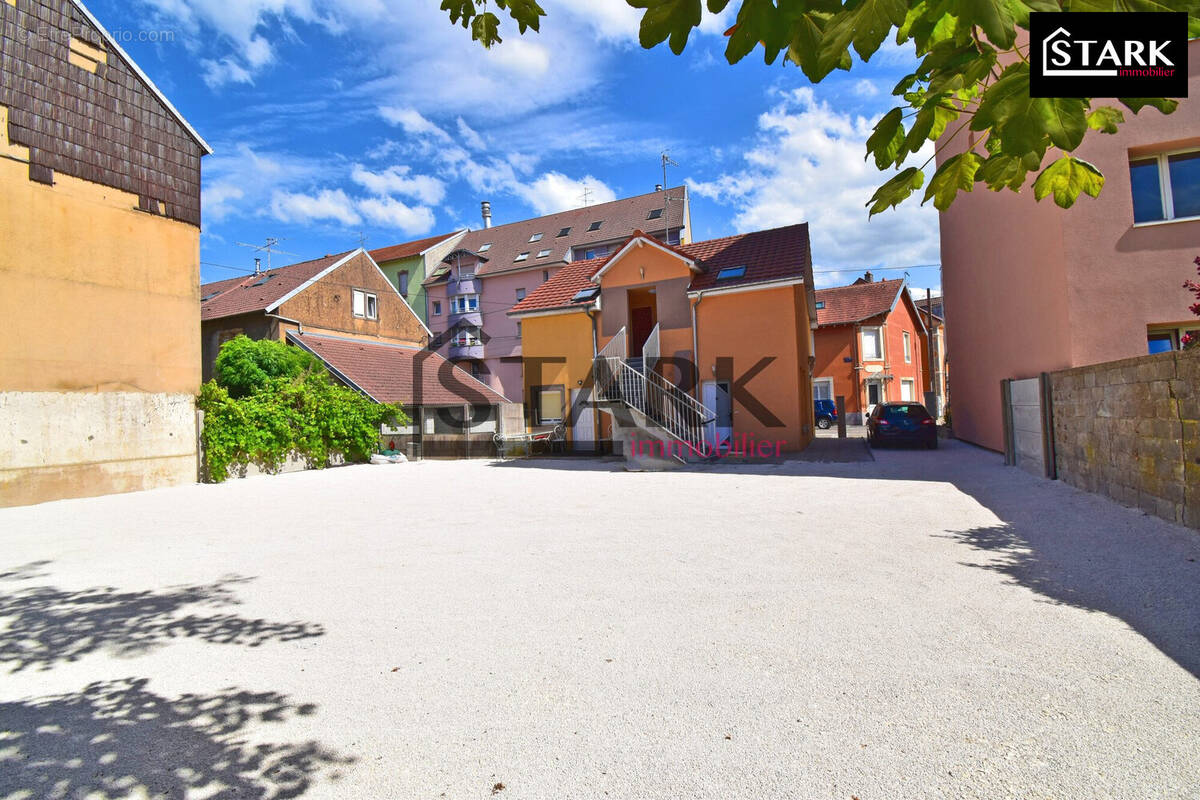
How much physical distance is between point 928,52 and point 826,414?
3028 cm

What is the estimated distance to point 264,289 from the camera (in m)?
26.1

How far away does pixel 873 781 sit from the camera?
2209 millimetres

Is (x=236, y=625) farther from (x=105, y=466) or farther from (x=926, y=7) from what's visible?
(x=105, y=466)

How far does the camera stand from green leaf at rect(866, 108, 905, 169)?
188 centimetres

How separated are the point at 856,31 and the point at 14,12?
16397 mm

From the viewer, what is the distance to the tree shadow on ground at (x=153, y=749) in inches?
92.0

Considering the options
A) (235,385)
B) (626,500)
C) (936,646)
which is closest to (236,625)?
(936,646)

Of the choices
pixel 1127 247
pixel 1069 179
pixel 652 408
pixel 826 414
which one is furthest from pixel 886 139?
pixel 826 414

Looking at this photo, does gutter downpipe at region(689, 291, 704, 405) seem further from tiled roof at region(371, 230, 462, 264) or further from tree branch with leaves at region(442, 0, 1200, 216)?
tiled roof at region(371, 230, 462, 264)

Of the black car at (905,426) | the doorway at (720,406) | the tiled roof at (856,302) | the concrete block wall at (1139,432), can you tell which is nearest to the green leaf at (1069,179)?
the concrete block wall at (1139,432)

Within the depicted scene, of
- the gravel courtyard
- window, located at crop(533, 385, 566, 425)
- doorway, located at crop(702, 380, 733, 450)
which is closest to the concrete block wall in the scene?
the gravel courtyard

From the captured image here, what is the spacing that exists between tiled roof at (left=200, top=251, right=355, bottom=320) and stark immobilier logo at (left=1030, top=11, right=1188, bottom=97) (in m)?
25.7

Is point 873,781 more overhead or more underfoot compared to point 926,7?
more underfoot

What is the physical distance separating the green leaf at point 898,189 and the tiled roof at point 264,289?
2522cm
